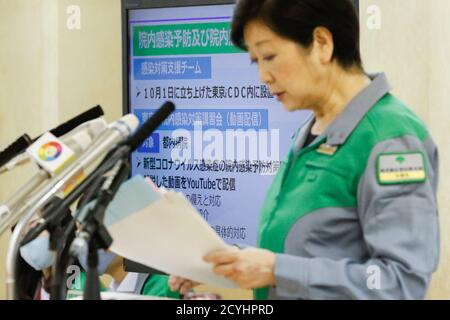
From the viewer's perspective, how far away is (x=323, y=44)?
1.69m

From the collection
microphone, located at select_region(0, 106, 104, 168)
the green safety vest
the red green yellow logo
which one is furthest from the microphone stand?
the green safety vest

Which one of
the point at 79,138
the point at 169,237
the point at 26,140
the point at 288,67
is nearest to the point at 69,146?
the point at 79,138

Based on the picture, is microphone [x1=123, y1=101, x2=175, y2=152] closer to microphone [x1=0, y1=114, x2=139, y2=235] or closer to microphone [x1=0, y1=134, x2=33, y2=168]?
microphone [x1=0, y1=114, x2=139, y2=235]

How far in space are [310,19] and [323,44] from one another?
6cm

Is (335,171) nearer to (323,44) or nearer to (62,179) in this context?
(323,44)

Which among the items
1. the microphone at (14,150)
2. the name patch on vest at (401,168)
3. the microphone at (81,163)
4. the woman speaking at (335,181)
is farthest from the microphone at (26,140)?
the name patch on vest at (401,168)

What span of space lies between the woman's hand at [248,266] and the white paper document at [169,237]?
0.03 meters

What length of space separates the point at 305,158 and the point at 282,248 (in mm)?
193

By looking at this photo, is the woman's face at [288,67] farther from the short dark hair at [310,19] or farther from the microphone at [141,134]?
the microphone at [141,134]

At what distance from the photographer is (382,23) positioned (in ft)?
9.62

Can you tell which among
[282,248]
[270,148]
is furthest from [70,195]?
[270,148]

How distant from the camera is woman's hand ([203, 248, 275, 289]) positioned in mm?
1550

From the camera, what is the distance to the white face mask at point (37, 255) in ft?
6.17
